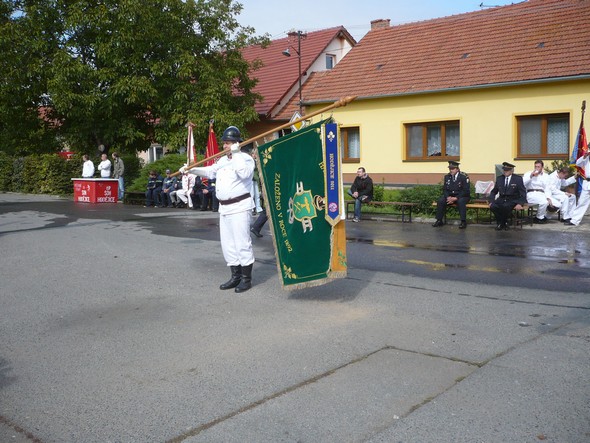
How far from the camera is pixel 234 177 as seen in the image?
8.08 m

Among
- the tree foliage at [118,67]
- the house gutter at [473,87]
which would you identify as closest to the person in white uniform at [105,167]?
the tree foliage at [118,67]

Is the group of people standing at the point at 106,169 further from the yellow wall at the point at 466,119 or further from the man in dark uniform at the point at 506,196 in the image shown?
the man in dark uniform at the point at 506,196

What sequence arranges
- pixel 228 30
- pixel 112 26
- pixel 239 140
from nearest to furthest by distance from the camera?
pixel 239 140
pixel 112 26
pixel 228 30

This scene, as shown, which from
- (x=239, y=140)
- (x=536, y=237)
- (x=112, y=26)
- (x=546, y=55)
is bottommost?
(x=536, y=237)

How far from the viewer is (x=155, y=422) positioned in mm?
4418

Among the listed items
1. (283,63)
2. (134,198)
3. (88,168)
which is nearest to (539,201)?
(134,198)

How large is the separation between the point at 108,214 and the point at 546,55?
14.3m

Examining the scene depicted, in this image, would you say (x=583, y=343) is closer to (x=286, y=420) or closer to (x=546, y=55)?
(x=286, y=420)

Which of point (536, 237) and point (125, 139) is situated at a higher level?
point (125, 139)

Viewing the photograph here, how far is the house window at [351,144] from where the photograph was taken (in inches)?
1037

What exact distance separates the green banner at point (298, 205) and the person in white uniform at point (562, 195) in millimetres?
9908

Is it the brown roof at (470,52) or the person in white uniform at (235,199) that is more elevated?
the brown roof at (470,52)

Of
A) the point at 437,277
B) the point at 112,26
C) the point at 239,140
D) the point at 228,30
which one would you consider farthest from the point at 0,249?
the point at 228,30

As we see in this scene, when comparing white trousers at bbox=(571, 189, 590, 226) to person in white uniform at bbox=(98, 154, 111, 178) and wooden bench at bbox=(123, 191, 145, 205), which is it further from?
person in white uniform at bbox=(98, 154, 111, 178)
